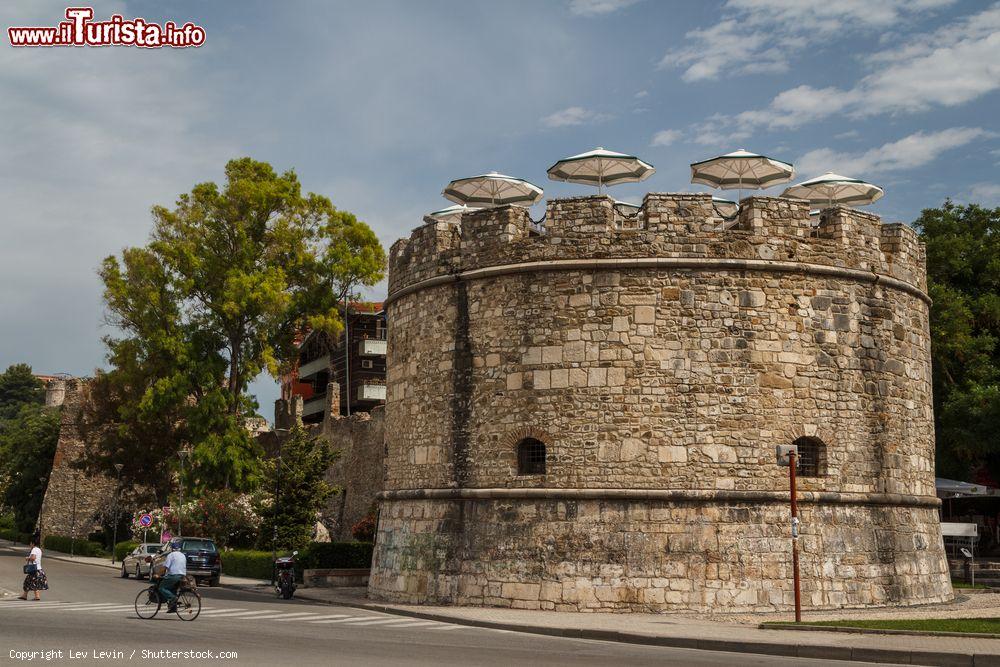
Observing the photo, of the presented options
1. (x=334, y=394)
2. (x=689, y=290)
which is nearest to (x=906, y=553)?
(x=689, y=290)

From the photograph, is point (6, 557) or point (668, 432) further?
point (6, 557)

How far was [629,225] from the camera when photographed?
18.2 meters

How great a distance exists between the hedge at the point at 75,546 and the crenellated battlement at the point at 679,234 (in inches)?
1236

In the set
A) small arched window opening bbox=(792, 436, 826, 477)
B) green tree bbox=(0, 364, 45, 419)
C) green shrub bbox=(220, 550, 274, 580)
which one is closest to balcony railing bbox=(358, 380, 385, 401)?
green shrub bbox=(220, 550, 274, 580)

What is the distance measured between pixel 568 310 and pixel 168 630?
27.4ft

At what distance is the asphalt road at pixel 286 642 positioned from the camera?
10.9 metres

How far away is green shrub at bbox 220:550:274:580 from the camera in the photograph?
2963 centimetres

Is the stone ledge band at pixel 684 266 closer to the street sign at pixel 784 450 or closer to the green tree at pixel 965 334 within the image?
the street sign at pixel 784 450

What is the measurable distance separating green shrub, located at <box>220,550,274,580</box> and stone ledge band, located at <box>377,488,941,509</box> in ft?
42.2

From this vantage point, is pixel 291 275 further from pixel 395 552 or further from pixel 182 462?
pixel 395 552

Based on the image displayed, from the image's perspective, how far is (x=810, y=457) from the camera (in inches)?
703

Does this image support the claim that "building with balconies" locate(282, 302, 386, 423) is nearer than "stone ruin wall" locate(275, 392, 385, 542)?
No

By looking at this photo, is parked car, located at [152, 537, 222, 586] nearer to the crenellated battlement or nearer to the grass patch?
the crenellated battlement

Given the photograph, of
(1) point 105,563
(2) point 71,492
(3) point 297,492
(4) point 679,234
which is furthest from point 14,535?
(4) point 679,234
